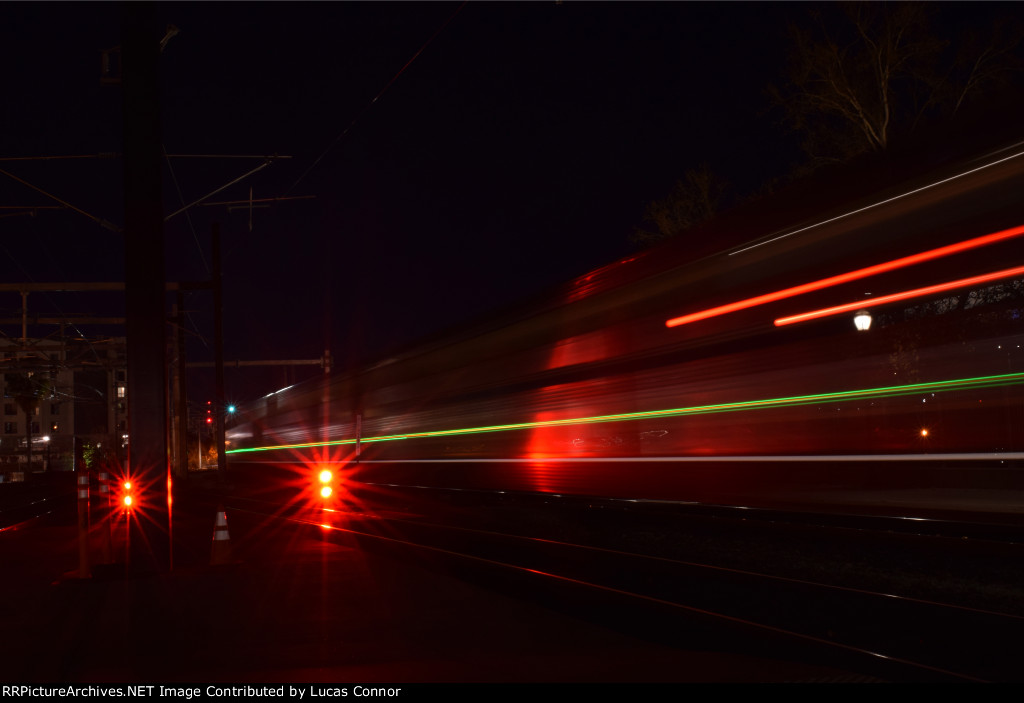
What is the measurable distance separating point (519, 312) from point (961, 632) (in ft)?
17.9

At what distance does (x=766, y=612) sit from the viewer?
7219mm

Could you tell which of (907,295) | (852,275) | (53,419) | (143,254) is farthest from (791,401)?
(53,419)

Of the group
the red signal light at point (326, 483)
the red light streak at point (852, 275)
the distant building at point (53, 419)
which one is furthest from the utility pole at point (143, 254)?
the distant building at point (53, 419)

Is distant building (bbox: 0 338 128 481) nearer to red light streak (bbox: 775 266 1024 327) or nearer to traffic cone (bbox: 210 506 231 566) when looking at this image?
traffic cone (bbox: 210 506 231 566)

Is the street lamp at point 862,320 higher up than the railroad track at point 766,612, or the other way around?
the street lamp at point 862,320

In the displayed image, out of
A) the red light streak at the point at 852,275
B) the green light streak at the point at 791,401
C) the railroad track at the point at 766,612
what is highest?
the red light streak at the point at 852,275

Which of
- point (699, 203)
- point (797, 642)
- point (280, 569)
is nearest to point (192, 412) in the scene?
point (699, 203)

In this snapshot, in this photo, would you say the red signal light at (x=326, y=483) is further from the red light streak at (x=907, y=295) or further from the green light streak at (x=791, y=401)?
the red light streak at (x=907, y=295)

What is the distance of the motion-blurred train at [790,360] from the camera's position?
5406mm

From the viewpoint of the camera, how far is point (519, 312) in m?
10.2

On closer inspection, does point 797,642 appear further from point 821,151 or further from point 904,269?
point 821,151

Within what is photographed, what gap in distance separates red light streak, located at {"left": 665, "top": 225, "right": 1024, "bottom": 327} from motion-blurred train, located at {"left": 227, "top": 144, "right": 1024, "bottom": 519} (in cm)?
1

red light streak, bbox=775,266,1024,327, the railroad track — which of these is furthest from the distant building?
red light streak, bbox=775,266,1024,327

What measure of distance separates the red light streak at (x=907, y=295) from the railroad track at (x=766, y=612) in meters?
1.86
